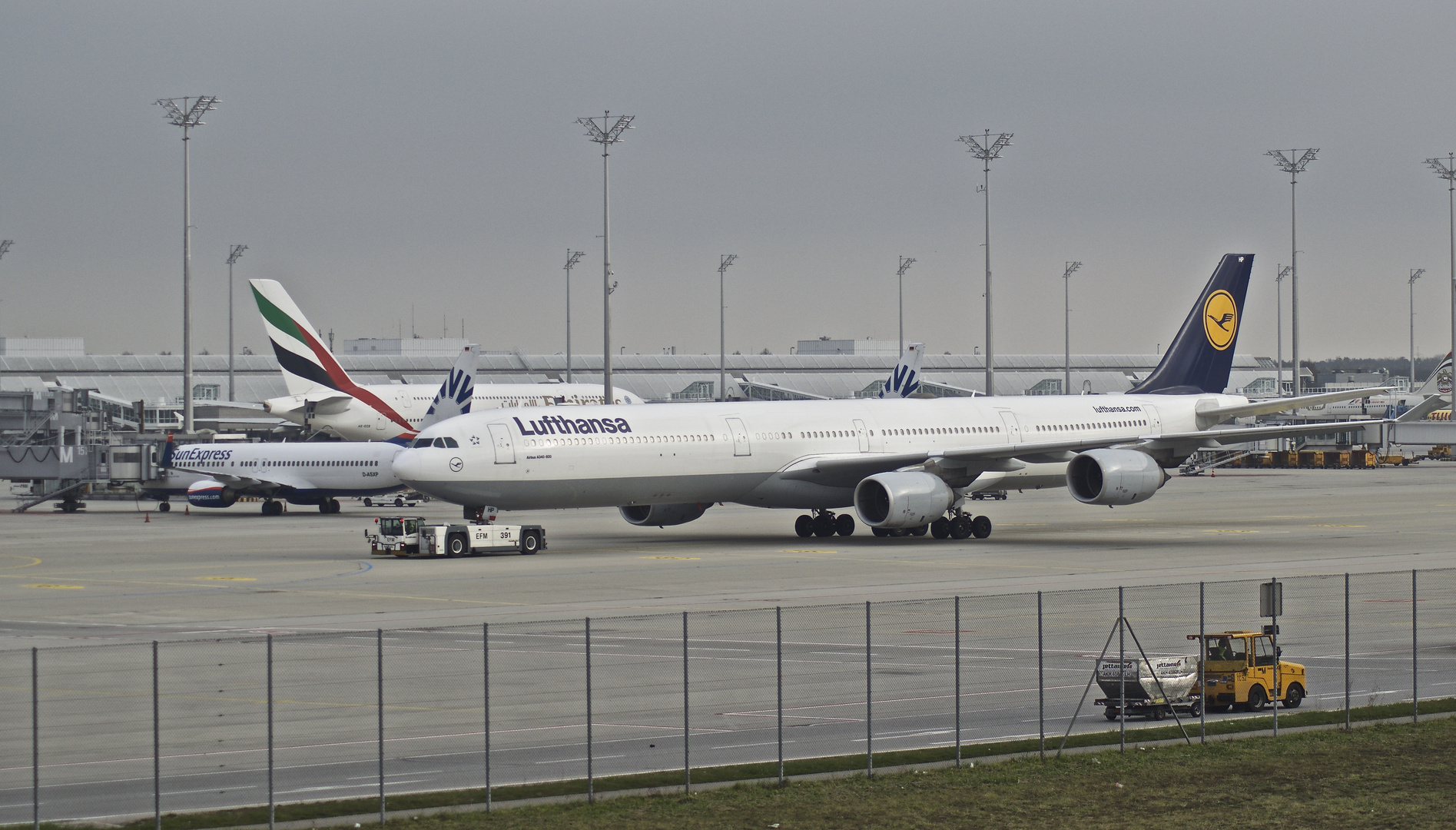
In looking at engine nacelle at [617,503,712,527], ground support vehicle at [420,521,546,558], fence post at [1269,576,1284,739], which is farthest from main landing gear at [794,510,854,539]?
fence post at [1269,576,1284,739]

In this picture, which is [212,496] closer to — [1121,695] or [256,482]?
[256,482]

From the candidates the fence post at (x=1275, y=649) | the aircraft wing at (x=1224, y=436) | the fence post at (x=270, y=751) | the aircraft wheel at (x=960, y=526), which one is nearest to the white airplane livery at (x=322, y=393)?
the aircraft wheel at (x=960, y=526)

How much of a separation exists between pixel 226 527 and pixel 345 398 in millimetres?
22543

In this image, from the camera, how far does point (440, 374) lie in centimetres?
15788

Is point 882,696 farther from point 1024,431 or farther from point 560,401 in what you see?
point 560,401

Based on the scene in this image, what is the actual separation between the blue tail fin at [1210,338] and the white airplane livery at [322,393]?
3211cm

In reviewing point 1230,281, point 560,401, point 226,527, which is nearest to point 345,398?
point 560,401

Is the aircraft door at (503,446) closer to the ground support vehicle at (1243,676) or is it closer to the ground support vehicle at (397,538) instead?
the ground support vehicle at (397,538)

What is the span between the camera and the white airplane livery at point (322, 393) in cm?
8206

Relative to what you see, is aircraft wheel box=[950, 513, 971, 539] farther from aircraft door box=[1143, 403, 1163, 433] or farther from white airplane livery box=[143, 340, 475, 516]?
white airplane livery box=[143, 340, 475, 516]

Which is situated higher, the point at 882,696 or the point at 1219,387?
the point at 1219,387

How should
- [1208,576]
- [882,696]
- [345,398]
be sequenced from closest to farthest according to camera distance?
[882,696] < [1208,576] < [345,398]

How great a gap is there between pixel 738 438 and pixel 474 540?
8.93 metres

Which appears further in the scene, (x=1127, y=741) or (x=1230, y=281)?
(x=1230, y=281)
